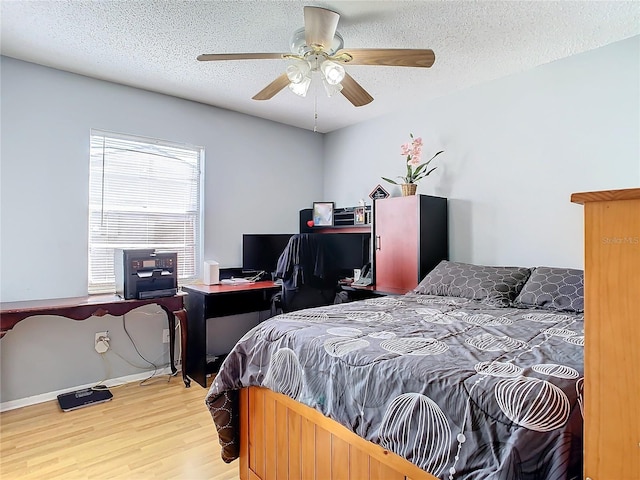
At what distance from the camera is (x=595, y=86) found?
2.60 m

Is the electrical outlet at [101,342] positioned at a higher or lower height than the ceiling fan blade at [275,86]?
lower

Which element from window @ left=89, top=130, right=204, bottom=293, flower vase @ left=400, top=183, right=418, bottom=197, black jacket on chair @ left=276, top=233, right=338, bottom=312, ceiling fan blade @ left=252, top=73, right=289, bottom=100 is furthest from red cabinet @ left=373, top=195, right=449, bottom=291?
window @ left=89, top=130, right=204, bottom=293

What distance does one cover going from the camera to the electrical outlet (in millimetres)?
3066

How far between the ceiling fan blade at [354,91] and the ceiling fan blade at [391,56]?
0.19 meters

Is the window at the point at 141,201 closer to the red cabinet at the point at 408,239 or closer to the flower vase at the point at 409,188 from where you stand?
the red cabinet at the point at 408,239

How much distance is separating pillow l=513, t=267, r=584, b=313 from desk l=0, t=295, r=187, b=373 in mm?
2595

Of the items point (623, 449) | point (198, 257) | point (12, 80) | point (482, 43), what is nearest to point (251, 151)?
point (198, 257)

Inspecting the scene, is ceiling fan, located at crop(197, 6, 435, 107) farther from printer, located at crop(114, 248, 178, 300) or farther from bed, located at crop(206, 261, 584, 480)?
printer, located at crop(114, 248, 178, 300)

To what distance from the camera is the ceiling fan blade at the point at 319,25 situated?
6.21 ft

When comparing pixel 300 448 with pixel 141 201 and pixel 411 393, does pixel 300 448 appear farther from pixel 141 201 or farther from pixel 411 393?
pixel 141 201

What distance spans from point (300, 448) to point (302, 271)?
1913 mm

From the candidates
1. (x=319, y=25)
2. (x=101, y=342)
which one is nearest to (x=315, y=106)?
(x=319, y=25)

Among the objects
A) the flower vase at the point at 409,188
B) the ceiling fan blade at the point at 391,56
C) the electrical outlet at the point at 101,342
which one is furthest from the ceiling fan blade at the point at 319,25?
the electrical outlet at the point at 101,342

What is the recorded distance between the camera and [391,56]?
6.69 ft
